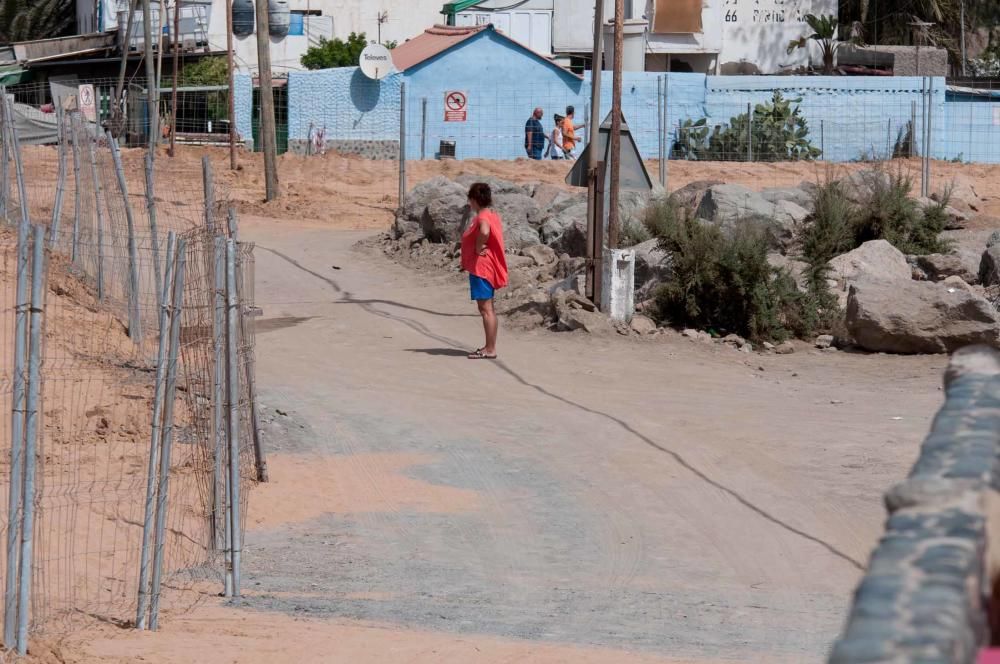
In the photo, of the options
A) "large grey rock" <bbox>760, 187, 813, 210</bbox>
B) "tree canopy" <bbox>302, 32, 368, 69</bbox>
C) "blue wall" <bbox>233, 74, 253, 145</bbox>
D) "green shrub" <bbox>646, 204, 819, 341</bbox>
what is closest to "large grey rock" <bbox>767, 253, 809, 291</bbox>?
"green shrub" <bbox>646, 204, 819, 341</bbox>

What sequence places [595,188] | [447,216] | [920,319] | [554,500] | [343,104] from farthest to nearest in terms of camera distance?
[343,104], [447,216], [595,188], [920,319], [554,500]

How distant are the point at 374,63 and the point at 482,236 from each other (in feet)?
72.1

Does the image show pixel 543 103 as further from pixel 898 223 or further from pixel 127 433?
pixel 127 433

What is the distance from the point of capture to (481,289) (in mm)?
12070

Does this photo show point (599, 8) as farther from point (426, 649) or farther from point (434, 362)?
point (426, 649)

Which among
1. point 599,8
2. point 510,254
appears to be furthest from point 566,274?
point 599,8

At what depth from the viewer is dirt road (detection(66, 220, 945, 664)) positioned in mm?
5914

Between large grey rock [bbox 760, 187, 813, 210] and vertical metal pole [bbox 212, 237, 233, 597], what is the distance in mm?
12238

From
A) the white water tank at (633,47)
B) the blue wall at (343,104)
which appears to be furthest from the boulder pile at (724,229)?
the white water tank at (633,47)

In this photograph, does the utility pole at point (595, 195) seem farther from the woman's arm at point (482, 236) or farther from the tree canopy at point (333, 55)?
the tree canopy at point (333, 55)

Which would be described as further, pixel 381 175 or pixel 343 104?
pixel 343 104

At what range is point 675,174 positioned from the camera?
2834 cm

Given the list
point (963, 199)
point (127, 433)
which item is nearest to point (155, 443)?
point (127, 433)

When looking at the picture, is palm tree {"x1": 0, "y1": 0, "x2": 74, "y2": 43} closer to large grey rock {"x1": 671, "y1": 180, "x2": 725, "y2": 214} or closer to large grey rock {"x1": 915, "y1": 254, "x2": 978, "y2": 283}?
large grey rock {"x1": 671, "y1": 180, "x2": 725, "y2": 214}
